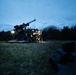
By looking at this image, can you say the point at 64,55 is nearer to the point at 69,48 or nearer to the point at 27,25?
the point at 69,48

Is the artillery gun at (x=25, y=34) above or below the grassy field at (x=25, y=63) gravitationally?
above

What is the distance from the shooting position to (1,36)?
313 ft

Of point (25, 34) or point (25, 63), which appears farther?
point (25, 34)

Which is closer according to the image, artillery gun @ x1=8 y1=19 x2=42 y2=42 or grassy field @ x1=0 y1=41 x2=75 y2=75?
grassy field @ x1=0 y1=41 x2=75 y2=75

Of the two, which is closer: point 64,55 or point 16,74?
point 64,55

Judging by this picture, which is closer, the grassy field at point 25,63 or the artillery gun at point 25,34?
the grassy field at point 25,63

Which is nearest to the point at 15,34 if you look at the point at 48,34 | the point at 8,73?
the point at 48,34

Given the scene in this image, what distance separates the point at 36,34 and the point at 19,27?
5.48 meters

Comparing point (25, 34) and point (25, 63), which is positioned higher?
point (25, 34)

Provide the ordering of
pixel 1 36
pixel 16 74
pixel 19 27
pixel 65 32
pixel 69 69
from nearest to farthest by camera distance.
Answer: pixel 69 69 < pixel 16 74 < pixel 19 27 < pixel 65 32 < pixel 1 36

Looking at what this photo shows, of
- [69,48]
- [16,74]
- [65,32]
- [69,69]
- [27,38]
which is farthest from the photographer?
[65,32]

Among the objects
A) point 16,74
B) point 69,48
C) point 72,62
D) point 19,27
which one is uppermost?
point 19,27

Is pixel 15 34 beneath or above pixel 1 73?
above

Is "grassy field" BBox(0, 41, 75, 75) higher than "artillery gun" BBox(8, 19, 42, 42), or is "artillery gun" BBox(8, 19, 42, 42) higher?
"artillery gun" BBox(8, 19, 42, 42)
